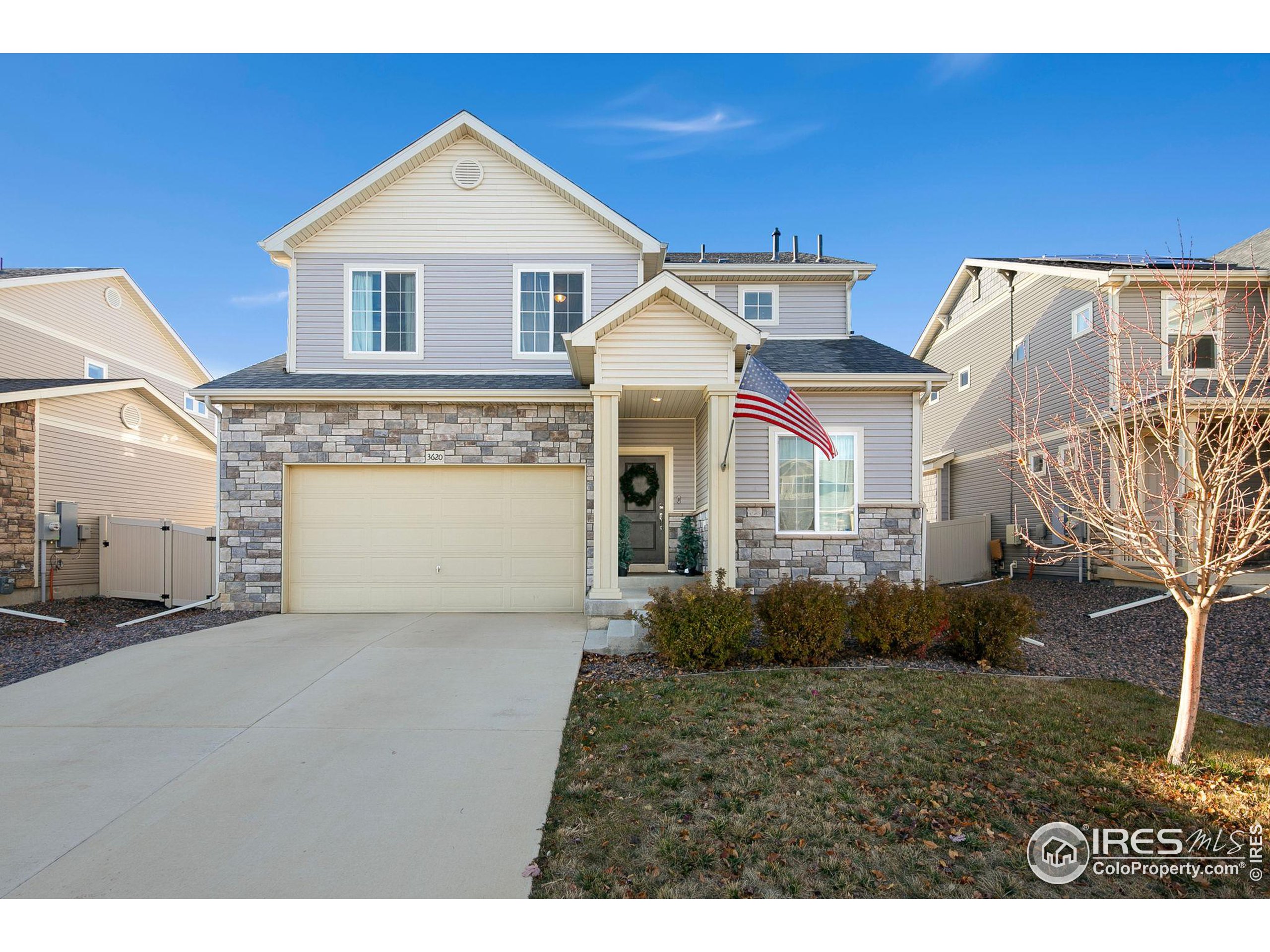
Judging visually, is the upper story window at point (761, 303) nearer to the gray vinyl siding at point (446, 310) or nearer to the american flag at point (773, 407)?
the gray vinyl siding at point (446, 310)

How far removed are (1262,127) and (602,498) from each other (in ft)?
28.9

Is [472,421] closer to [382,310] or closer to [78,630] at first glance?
[382,310]

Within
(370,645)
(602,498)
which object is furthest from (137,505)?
(602,498)

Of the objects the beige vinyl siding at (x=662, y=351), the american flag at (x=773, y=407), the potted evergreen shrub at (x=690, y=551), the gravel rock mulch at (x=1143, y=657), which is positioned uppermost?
the beige vinyl siding at (x=662, y=351)

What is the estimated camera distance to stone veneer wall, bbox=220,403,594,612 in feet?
35.4

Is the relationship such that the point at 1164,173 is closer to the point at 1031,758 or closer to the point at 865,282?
the point at 865,282

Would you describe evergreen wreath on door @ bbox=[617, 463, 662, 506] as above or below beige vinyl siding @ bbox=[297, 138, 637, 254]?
below

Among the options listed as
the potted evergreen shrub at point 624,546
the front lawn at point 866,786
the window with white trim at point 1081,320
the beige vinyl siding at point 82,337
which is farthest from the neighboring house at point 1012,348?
the beige vinyl siding at point 82,337

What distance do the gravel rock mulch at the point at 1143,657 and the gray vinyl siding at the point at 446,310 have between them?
19.0 ft

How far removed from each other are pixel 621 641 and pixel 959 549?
10.8 m

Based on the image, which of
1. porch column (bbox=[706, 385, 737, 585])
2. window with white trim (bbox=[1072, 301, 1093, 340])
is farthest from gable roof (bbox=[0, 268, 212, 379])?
window with white trim (bbox=[1072, 301, 1093, 340])

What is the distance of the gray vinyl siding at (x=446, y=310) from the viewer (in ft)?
37.8

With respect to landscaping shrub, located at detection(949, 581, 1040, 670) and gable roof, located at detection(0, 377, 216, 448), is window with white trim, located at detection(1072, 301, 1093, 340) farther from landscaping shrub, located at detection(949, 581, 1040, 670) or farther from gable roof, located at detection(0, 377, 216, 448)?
gable roof, located at detection(0, 377, 216, 448)

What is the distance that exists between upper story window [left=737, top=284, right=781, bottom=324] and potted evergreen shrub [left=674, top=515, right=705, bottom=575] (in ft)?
15.9
